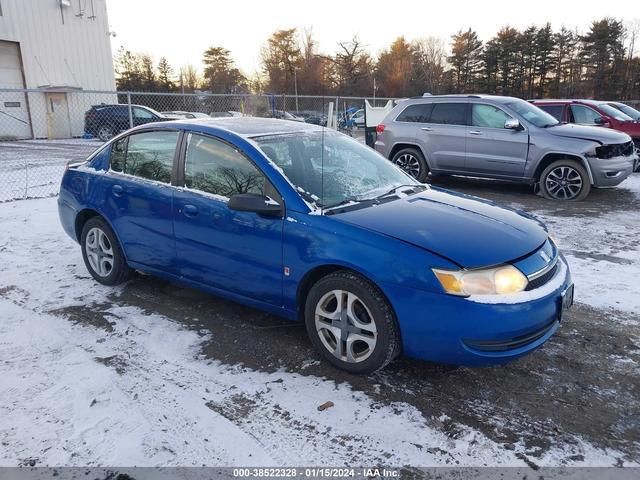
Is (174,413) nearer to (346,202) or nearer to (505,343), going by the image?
(346,202)

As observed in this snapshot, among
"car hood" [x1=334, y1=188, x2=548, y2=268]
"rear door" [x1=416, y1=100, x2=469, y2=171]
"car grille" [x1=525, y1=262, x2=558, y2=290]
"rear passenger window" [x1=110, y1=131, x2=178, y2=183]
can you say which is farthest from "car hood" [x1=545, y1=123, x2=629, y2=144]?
"rear passenger window" [x1=110, y1=131, x2=178, y2=183]

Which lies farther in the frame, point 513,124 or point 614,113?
point 614,113

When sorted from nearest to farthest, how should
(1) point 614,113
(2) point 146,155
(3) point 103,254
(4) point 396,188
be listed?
(4) point 396,188, (2) point 146,155, (3) point 103,254, (1) point 614,113

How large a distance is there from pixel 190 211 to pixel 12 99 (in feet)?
83.7

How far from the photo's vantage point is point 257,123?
4.26 m

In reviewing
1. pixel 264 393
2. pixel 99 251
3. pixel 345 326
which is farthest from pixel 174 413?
pixel 99 251

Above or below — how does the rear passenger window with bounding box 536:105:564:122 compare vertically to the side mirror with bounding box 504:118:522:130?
above

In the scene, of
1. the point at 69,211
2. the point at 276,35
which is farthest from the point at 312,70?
the point at 69,211

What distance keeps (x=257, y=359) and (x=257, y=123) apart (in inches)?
80.8

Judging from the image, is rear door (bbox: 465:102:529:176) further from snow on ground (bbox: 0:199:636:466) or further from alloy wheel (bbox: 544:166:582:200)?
snow on ground (bbox: 0:199:636:466)

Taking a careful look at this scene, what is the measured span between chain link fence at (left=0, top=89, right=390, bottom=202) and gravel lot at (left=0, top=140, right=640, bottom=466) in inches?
178

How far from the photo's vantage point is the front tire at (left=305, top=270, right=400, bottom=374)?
2.95m

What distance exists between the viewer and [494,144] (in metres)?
8.91

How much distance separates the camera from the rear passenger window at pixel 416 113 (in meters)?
9.77
